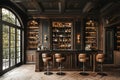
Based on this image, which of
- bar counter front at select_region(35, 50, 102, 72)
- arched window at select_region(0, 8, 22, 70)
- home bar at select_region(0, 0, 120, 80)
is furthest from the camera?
home bar at select_region(0, 0, 120, 80)

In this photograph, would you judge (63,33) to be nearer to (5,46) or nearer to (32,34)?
(32,34)

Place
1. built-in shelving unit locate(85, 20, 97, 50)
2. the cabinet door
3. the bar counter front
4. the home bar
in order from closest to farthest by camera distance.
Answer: the bar counter front < the home bar < the cabinet door < built-in shelving unit locate(85, 20, 97, 50)

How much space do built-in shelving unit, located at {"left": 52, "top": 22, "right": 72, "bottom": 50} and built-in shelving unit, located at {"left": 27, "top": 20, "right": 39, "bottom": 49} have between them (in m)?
1.19

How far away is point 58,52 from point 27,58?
3165 mm

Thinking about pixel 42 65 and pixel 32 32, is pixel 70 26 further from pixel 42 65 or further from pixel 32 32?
pixel 42 65

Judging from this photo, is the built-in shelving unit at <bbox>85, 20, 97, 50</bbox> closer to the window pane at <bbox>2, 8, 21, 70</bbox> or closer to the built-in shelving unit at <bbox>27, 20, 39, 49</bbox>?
the built-in shelving unit at <bbox>27, 20, 39, 49</bbox>

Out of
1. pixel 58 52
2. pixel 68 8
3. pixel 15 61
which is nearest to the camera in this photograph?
pixel 58 52

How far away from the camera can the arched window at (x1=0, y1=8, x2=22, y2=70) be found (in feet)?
20.7

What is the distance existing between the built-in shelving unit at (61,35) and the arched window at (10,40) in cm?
223

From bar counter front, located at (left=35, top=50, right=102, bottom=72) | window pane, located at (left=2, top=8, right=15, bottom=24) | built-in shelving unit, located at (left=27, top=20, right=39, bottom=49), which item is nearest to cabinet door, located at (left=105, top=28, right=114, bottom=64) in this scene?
bar counter front, located at (left=35, top=50, right=102, bottom=72)

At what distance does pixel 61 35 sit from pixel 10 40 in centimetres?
334

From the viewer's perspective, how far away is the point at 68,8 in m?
8.16

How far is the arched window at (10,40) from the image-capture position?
6.30 m

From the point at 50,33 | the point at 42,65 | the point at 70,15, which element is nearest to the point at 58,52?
the point at 42,65
